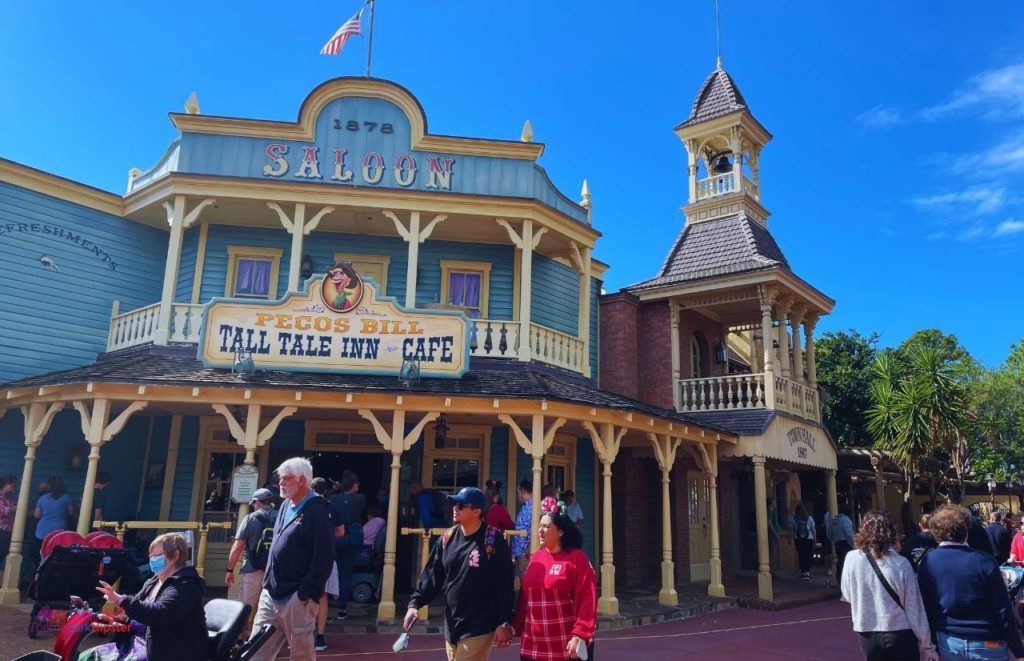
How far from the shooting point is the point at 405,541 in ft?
39.9

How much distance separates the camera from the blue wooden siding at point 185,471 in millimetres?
12250

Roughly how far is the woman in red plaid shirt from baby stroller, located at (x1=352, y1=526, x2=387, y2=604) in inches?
252

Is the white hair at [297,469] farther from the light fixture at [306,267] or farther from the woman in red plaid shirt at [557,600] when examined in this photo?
the light fixture at [306,267]

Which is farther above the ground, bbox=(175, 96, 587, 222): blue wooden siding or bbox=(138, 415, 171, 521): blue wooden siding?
bbox=(175, 96, 587, 222): blue wooden siding

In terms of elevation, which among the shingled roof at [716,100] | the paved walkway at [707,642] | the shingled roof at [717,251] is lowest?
the paved walkway at [707,642]

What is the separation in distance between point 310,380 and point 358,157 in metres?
4.73

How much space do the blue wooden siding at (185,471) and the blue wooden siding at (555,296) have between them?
673cm

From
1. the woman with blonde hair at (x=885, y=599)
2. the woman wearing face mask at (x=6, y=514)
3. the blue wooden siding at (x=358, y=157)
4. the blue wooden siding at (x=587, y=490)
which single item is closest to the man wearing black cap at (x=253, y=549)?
the woman with blonde hair at (x=885, y=599)

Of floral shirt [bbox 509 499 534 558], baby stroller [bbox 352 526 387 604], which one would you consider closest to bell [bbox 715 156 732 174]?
floral shirt [bbox 509 499 534 558]

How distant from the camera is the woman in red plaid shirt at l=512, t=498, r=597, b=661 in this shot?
404 centimetres

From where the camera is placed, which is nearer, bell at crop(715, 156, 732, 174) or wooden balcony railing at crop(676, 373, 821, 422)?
wooden balcony railing at crop(676, 373, 821, 422)

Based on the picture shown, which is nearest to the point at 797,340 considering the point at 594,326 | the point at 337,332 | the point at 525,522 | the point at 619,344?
the point at 619,344

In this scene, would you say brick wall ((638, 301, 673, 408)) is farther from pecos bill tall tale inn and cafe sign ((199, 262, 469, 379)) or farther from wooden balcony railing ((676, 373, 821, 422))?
pecos bill tall tale inn and cafe sign ((199, 262, 469, 379))

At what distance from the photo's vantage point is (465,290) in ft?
45.6
